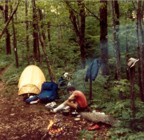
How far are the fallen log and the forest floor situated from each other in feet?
0.60

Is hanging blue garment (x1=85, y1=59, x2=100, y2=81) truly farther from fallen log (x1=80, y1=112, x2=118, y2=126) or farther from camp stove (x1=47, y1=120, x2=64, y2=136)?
camp stove (x1=47, y1=120, x2=64, y2=136)

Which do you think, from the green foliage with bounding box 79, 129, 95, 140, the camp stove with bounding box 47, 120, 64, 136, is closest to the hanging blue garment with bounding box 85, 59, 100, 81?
the camp stove with bounding box 47, 120, 64, 136

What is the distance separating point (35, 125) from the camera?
473 inches

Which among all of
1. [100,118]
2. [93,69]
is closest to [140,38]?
[93,69]

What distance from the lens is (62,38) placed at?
25766 mm

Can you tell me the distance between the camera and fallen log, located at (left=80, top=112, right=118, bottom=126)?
11002 millimetres

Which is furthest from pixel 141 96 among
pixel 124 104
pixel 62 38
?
pixel 62 38

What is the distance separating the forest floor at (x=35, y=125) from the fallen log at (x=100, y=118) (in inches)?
7.3

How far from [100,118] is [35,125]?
2618 mm

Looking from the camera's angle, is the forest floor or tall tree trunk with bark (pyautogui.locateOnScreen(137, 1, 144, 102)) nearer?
the forest floor

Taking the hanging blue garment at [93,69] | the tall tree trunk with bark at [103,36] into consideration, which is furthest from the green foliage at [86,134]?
the tall tree trunk with bark at [103,36]

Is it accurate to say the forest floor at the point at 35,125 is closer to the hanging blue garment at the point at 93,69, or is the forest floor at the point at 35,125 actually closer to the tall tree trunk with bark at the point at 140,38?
the hanging blue garment at the point at 93,69

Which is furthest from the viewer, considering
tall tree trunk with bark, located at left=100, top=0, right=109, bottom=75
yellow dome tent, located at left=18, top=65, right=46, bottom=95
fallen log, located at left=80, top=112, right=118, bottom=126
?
yellow dome tent, located at left=18, top=65, right=46, bottom=95

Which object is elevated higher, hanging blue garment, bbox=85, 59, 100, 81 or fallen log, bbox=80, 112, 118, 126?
hanging blue garment, bbox=85, 59, 100, 81
